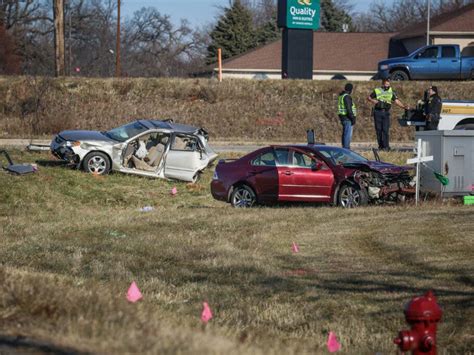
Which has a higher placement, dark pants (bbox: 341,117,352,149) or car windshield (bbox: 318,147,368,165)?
dark pants (bbox: 341,117,352,149)

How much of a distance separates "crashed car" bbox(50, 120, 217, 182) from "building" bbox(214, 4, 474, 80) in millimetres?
30010

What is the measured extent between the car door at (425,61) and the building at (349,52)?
12.5 meters

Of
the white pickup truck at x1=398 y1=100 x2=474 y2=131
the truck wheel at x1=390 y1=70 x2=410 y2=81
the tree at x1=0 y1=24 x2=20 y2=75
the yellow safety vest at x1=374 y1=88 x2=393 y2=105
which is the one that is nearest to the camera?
the white pickup truck at x1=398 y1=100 x2=474 y2=131

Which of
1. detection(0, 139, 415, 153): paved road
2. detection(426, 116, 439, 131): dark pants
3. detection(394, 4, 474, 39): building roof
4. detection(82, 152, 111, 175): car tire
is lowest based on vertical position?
detection(82, 152, 111, 175): car tire

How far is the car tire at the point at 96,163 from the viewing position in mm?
23031

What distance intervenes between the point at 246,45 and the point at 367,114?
37.6 metres

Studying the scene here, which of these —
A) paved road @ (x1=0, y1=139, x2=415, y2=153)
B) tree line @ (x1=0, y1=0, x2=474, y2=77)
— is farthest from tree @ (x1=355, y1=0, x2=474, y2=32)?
paved road @ (x1=0, y1=139, x2=415, y2=153)

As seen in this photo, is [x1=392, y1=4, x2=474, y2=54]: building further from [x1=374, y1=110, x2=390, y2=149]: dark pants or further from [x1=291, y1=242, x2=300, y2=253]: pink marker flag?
[x1=291, y1=242, x2=300, y2=253]: pink marker flag

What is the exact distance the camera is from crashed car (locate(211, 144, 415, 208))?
18.0m

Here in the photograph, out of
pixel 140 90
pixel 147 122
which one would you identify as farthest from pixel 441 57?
pixel 147 122

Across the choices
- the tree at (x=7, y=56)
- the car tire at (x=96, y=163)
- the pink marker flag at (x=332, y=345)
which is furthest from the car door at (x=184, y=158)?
the tree at (x=7, y=56)

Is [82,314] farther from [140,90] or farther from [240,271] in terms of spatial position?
[140,90]

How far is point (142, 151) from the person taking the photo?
2366 centimetres

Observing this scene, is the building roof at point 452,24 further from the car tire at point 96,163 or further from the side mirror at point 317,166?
the side mirror at point 317,166
